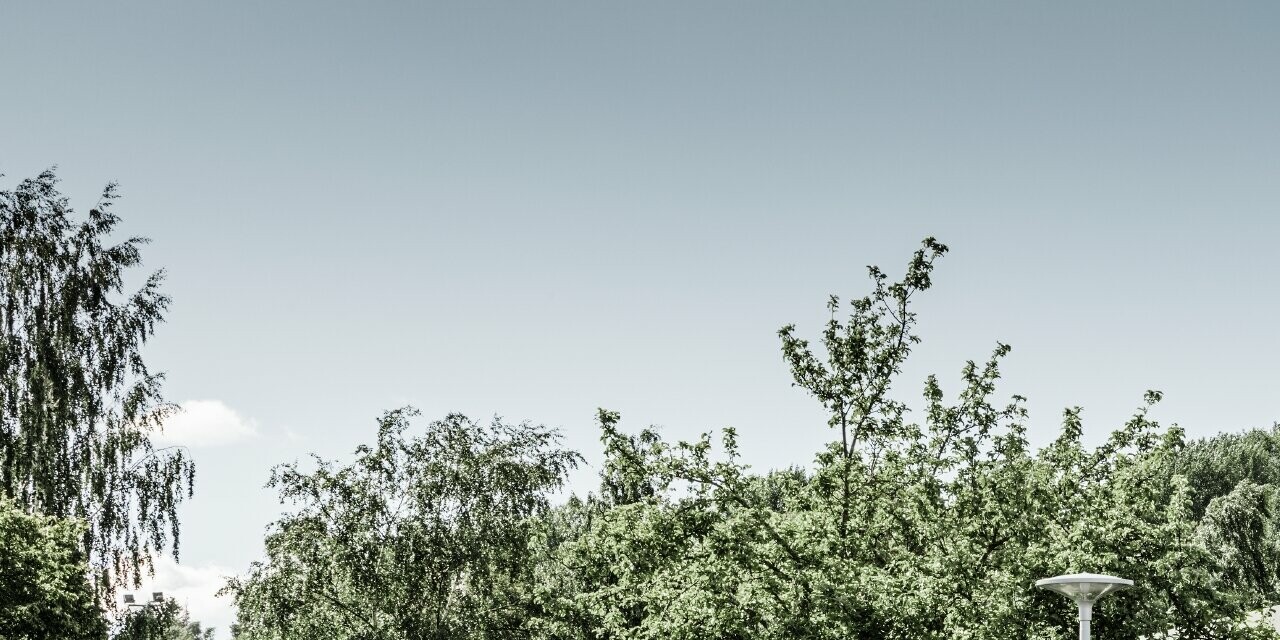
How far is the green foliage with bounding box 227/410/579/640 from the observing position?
22.6 meters

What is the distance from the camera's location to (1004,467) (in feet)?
47.3

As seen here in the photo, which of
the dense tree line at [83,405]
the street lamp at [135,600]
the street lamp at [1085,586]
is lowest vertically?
the street lamp at [1085,586]

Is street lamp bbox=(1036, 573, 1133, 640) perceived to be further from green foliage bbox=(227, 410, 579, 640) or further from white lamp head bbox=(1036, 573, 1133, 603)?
green foliage bbox=(227, 410, 579, 640)

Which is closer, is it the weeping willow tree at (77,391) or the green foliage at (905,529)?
the green foliage at (905,529)

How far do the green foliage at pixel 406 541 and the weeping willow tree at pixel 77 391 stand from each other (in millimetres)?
2703

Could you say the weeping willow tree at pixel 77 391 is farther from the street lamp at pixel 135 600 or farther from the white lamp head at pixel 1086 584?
the white lamp head at pixel 1086 584

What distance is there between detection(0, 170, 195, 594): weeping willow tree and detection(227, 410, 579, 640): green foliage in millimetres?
2703

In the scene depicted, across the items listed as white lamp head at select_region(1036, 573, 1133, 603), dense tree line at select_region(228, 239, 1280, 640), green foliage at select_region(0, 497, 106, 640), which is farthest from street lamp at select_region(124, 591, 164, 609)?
white lamp head at select_region(1036, 573, 1133, 603)

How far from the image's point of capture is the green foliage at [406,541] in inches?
888

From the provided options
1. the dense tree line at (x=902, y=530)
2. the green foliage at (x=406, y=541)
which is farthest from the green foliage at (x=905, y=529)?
the green foliage at (x=406, y=541)

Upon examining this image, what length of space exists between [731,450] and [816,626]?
290 centimetres

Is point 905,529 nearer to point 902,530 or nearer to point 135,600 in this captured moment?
point 902,530

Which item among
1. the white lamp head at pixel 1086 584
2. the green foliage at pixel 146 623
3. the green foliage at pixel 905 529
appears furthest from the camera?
the green foliage at pixel 146 623

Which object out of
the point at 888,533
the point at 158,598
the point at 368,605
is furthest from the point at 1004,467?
the point at 158,598
